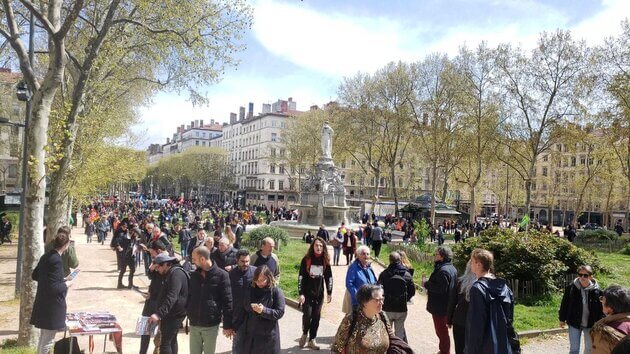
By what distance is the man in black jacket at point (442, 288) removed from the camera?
6.41 m

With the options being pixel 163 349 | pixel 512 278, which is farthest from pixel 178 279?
pixel 512 278

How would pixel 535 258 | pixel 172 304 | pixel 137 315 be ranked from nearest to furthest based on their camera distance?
pixel 172 304, pixel 137 315, pixel 535 258

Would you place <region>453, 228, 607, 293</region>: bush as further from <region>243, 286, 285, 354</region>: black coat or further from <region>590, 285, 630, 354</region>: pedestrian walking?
<region>243, 286, 285, 354</region>: black coat

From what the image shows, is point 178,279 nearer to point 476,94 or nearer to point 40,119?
point 40,119

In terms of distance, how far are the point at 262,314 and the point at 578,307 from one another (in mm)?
4438

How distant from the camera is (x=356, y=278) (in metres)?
6.59

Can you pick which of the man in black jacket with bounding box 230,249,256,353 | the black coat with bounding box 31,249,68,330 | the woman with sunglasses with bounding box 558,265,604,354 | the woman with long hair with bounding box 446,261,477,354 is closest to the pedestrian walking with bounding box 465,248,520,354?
the woman with long hair with bounding box 446,261,477,354

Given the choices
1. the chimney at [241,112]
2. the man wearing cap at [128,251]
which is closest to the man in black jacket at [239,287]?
the man wearing cap at [128,251]

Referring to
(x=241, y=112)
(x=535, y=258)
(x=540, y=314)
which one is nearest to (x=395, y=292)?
(x=540, y=314)

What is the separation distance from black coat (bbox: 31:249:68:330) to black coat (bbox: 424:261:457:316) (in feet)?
15.7

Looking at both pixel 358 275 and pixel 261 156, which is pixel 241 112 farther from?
pixel 358 275

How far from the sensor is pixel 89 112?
17938mm

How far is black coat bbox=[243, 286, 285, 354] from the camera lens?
501cm

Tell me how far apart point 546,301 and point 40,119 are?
1122 centimetres
